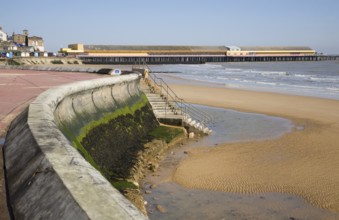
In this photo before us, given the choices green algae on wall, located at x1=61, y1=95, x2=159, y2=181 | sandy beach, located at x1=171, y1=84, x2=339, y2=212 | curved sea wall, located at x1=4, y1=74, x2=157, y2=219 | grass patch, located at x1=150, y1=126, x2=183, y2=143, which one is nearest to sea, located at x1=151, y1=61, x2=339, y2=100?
sandy beach, located at x1=171, y1=84, x2=339, y2=212

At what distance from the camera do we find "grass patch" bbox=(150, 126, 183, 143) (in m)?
14.5

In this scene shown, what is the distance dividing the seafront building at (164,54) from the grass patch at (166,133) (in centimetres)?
7913

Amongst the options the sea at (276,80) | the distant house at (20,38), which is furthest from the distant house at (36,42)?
the sea at (276,80)

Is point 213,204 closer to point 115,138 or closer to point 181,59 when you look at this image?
point 115,138

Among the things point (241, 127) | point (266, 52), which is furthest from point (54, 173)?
point (266, 52)

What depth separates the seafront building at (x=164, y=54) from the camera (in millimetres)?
101375

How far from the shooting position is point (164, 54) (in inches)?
4574

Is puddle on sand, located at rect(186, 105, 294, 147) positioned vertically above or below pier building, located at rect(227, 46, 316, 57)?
below

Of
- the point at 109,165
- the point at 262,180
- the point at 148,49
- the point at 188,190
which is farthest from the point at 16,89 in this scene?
the point at 148,49

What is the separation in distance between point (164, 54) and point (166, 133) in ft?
337

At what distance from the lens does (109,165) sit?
32.5ft

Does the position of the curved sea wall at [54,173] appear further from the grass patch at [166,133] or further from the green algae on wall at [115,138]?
the grass patch at [166,133]

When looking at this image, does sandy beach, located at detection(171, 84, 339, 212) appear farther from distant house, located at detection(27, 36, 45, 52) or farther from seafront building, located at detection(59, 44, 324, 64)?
distant house, located at detection(27, 36, 45, 52)

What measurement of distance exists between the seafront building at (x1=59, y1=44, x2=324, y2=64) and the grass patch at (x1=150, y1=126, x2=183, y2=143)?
7913 cm
